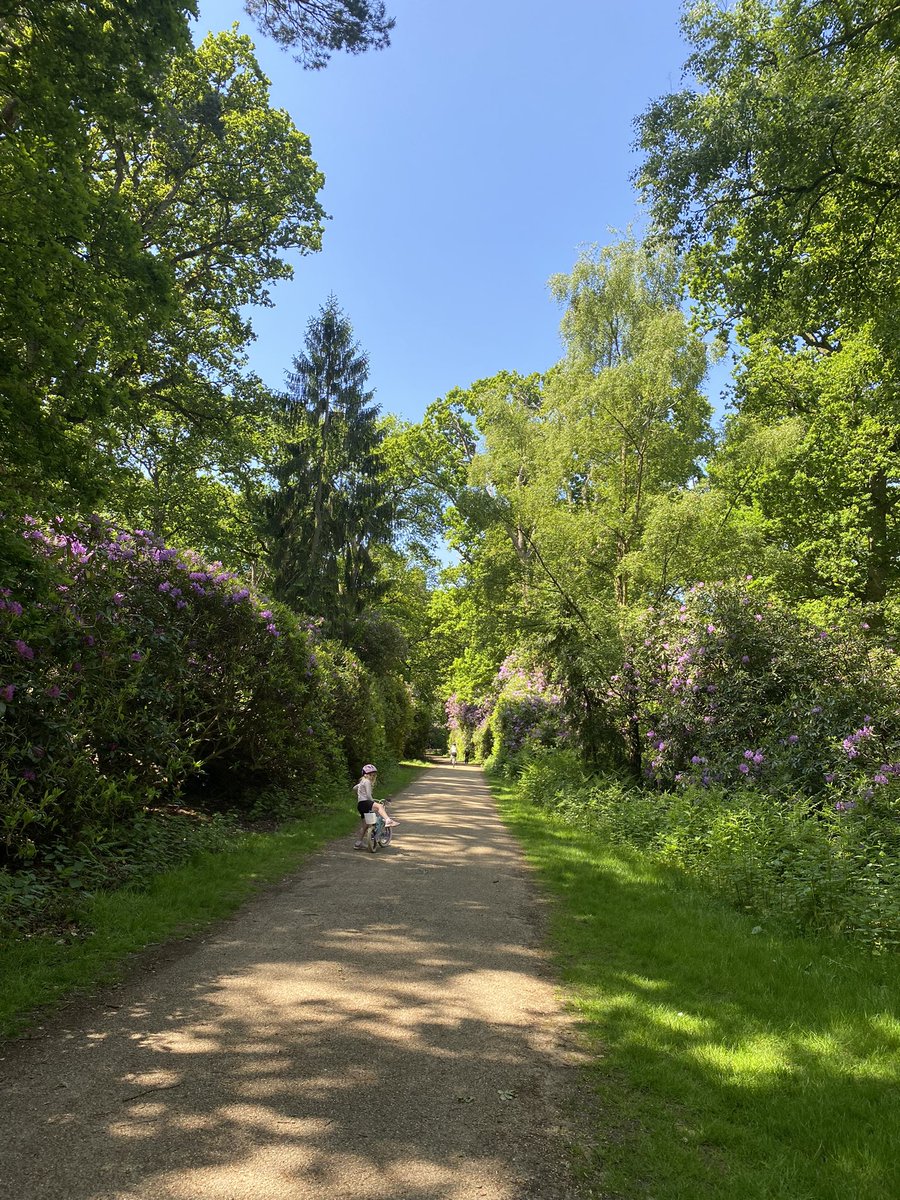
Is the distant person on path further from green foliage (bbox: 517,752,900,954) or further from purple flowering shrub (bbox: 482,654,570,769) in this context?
purple flowering shrub (bbox: 482,654,570,769)

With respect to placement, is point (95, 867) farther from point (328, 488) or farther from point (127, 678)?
point (328, 488)

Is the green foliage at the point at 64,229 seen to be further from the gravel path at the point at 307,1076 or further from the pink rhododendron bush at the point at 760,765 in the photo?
the pink rhododendron bush at the point at 760,765

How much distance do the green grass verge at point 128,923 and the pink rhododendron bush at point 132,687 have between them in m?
0.91

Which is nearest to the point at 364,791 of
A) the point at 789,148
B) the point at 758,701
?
the point at 758,701

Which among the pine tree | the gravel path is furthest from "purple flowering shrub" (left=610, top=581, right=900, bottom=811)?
the pine tree

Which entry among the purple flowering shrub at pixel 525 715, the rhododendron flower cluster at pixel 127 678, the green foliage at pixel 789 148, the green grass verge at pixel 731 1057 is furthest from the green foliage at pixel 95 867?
the green foliage at pixel 789 148

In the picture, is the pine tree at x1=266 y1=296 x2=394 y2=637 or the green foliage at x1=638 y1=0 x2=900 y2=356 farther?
the pine tree at x1=266 y1=296 x2=394 y2=637

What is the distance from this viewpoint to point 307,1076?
9.78ft

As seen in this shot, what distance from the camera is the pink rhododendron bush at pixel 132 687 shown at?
537cm

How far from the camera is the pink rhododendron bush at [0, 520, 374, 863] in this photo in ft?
17.6

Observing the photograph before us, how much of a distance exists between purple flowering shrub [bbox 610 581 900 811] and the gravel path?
5.39 meters

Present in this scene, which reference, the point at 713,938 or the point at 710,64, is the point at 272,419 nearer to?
the point at 710,64

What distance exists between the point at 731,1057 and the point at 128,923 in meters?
4.20

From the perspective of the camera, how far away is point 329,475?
21703mm
